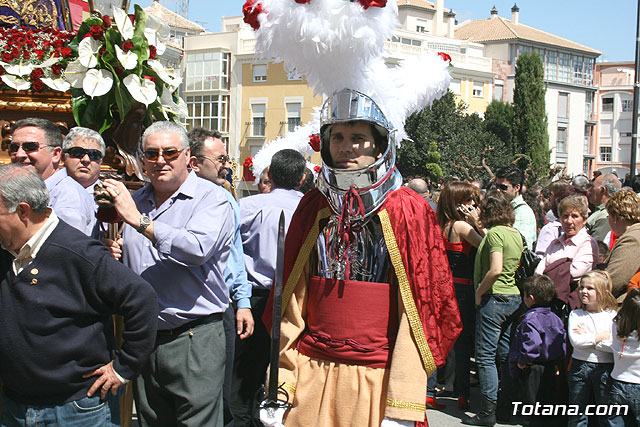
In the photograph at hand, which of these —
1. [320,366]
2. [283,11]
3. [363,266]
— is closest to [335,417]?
[320,366]

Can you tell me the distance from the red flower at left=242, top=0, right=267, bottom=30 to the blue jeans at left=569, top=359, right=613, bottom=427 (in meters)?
3.50

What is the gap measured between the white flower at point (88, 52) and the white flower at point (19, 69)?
404mm

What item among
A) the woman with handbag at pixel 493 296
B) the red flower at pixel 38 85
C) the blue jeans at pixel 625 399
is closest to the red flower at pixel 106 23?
the red flower at pixel 38 85

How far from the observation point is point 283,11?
3.15m

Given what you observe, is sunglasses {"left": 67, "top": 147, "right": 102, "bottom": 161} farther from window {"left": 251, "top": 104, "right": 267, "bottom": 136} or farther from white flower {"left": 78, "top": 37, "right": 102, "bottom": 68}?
window {"left": 251, "top": 104, "right": 267, "bottom": 136}

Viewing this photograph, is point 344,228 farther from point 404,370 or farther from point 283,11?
point 283,11

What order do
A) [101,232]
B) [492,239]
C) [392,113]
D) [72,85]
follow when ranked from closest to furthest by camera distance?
[392,113] < [101,232] < [72,85] < [492,239]

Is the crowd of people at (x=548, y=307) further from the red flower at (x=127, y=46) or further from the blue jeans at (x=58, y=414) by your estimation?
the blue jeans at (x=58, y=414)

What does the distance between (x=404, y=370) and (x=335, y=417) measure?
0.40 m

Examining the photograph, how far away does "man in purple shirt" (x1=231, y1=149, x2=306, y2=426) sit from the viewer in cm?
490

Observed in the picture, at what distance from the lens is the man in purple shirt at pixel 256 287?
4.90 metres

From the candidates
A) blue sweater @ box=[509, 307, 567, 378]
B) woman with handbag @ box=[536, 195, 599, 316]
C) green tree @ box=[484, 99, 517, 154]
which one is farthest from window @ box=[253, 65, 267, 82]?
blue sweater @ box=[509, 307, 567, 378]

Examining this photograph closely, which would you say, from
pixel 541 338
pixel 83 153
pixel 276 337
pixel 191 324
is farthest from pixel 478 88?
pixel 276 337

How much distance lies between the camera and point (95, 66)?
439 cm
